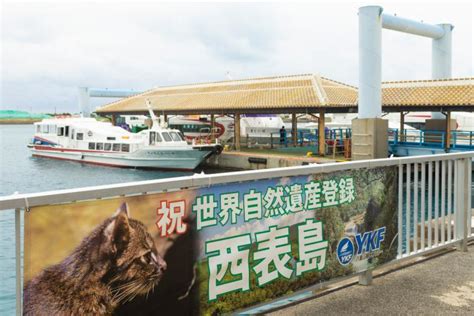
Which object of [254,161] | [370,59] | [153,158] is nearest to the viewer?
[370,59]

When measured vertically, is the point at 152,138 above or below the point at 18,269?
above

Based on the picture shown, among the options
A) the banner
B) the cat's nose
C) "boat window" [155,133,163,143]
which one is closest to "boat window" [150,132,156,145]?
"boat window" [155,133,163,143]

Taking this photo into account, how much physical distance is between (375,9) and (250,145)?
18796mm

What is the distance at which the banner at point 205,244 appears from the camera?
2615 mm

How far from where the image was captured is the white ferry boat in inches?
1321

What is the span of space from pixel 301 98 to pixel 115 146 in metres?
14.7

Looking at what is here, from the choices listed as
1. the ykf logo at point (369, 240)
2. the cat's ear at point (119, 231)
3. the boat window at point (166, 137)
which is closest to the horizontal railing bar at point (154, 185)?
the cat's ear at point (119, 231)

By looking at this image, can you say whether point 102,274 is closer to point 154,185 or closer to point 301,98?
point 154,185

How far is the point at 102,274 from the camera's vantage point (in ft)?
9.20

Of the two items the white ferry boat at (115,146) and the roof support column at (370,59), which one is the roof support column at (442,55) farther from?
the white ferry boat at (115,146)

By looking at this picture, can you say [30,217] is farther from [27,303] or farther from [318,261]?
[318,261]

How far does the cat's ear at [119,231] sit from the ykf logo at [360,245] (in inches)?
83.1

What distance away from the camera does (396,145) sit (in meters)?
29.6

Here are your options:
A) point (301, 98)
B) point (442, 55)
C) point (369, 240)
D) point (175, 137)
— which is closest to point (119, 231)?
point (369, 240)
